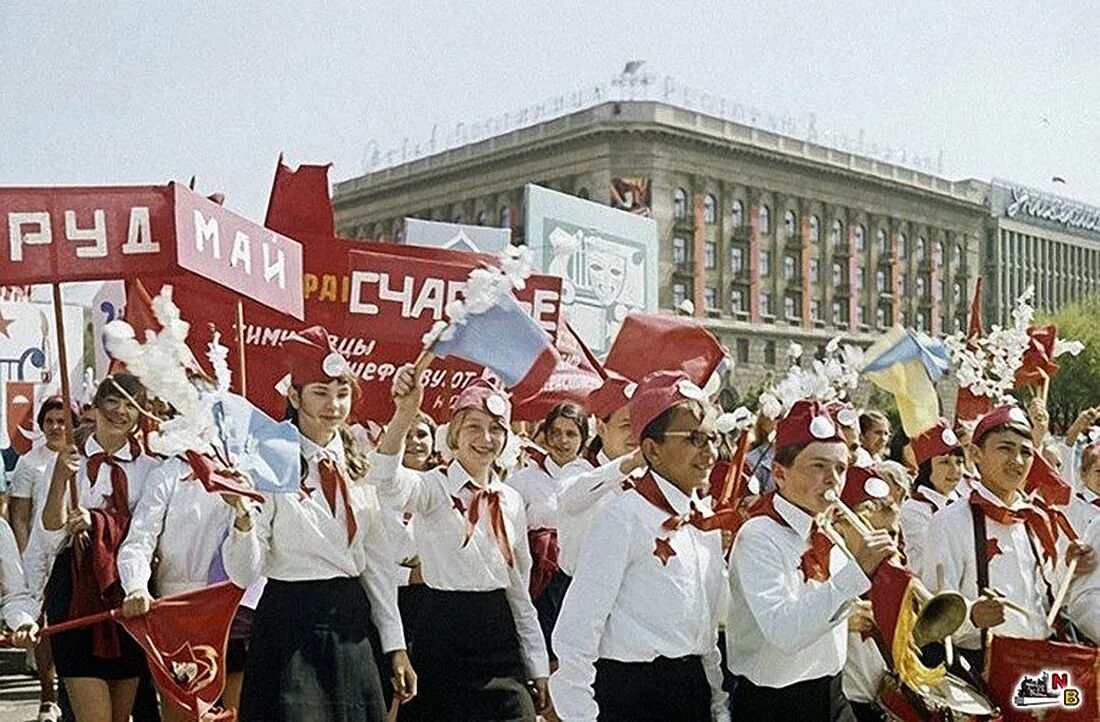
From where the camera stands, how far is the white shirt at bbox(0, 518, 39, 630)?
684cm

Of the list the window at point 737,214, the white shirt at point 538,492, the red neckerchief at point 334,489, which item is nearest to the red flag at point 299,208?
the white shirt at point 538,492

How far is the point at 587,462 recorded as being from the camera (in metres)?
8.04

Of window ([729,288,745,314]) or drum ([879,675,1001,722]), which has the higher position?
window ([729,288,745,314])

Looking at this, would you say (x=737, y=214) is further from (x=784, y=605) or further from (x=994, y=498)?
(x=784, y=605)

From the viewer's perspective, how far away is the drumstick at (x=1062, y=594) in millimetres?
5875

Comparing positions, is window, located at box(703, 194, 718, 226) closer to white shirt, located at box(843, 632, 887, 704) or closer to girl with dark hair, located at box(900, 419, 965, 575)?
girl with dark hair, located at box(900, 419, 965, 575)

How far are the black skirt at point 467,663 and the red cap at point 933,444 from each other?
3012 millimetres

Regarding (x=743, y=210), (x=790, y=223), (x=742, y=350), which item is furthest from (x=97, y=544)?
(x=790, y=223)

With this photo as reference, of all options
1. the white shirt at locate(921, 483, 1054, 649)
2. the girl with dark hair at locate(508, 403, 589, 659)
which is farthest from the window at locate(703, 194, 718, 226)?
the white shirt at locate(921, 483, 1054, 649)

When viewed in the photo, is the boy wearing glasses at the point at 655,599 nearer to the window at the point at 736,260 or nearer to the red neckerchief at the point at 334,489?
the red neckerchief at the point at 334,489

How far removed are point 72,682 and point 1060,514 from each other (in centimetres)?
439

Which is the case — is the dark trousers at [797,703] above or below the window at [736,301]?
below

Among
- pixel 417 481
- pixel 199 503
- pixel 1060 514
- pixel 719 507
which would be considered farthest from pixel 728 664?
pixel 199 503

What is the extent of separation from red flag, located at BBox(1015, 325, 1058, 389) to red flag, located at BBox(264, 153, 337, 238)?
4175 mm
